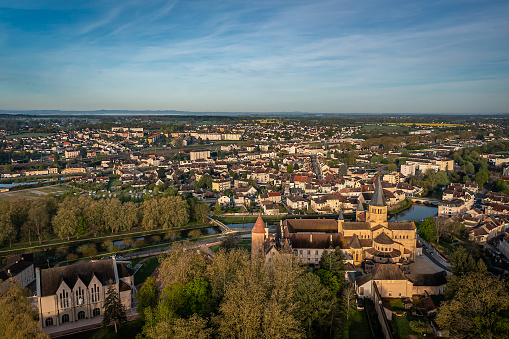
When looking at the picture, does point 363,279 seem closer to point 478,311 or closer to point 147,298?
point 478,311

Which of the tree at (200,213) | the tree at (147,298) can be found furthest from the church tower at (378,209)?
the tree at (200,213)

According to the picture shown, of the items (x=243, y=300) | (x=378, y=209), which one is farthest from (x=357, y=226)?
(x=243, y=300)

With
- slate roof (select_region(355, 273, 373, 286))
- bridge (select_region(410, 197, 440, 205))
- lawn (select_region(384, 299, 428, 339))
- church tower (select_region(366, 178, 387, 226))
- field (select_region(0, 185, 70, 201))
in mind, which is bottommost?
bridge (select_region(410, 197, 440, 205))

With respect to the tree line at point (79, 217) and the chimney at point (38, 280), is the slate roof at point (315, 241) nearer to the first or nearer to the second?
the tree line at point (79, 217)

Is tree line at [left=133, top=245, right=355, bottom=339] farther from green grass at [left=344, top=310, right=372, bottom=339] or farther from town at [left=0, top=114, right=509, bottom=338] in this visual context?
green grass at [left=344, top=310, right=372, bottom=339]

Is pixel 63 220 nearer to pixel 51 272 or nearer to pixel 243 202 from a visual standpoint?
pixel 51 272

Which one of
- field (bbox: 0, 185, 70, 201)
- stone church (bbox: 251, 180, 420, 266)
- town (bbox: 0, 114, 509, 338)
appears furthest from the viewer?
field (bbox: 0, 185, 70, 201)

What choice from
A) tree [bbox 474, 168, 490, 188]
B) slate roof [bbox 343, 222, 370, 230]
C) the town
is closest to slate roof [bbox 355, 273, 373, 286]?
the town
